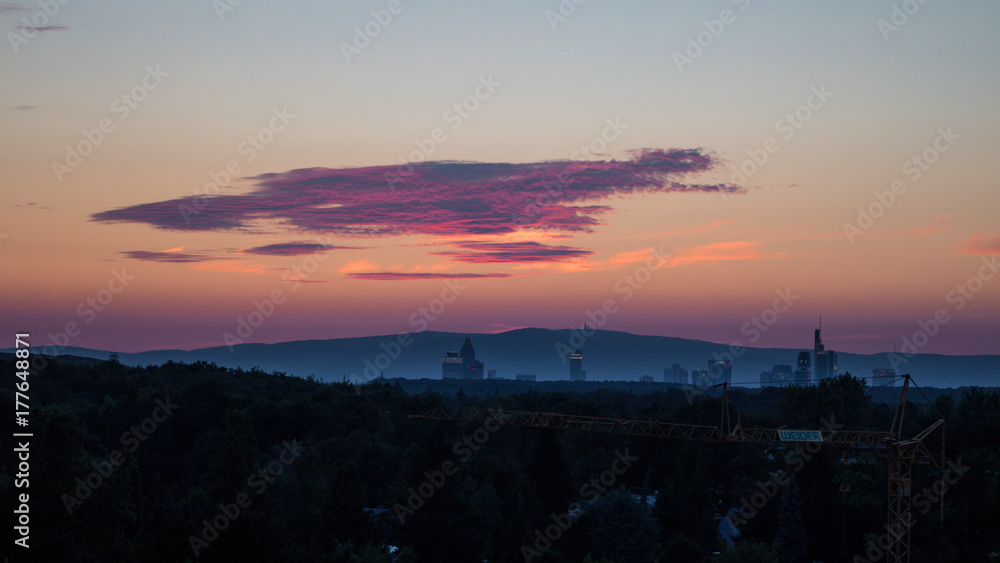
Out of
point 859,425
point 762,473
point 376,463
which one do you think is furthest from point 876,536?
point 859,425

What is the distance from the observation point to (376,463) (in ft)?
269

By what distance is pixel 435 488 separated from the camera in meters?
65.4

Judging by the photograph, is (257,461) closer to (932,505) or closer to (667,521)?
(667,521)

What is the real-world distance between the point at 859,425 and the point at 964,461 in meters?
41.3

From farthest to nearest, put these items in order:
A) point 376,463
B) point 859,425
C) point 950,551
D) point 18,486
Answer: point 859,425 < point 376,463 < point 950,551 < point 18,486
